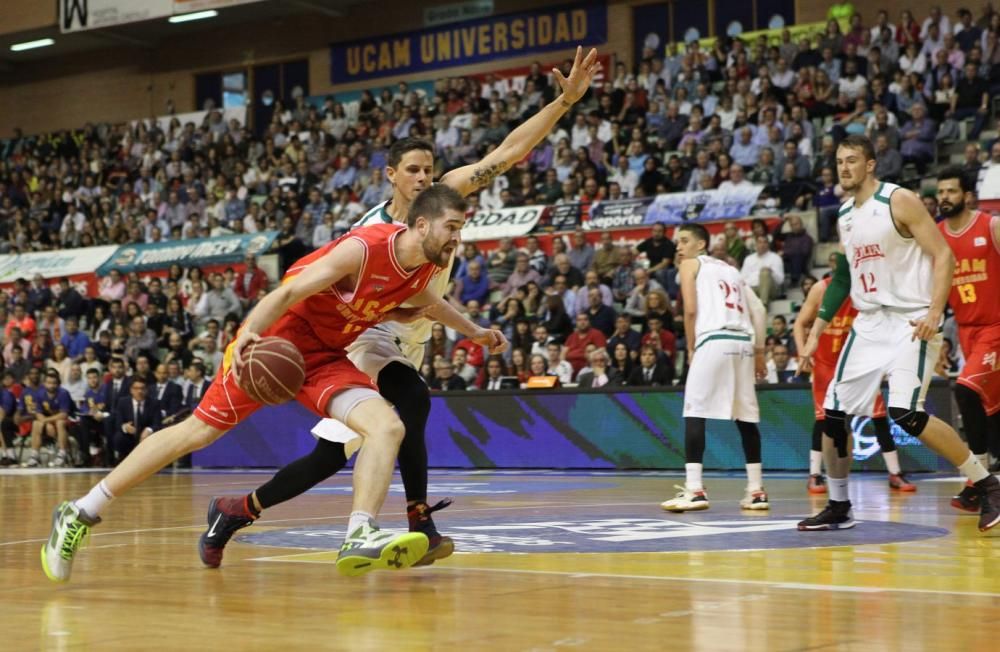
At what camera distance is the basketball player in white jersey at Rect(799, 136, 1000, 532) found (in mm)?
7285

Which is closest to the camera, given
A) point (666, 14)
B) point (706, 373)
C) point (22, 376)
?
point (706, 373)

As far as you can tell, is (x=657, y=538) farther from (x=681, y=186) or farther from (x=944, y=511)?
(x=681, y=186)

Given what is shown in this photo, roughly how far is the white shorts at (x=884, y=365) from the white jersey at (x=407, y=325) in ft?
7.69

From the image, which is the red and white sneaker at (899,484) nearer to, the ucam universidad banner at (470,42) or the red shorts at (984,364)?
the red shorts at (984,364)

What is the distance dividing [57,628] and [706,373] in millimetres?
6087

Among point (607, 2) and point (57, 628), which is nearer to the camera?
point (57, 628)

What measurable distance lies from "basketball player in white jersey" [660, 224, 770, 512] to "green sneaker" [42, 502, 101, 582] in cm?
488

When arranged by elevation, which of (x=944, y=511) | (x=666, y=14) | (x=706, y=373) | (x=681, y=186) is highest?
(x=666, y=14)

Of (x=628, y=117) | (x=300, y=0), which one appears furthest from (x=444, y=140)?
(x=300, y=0)

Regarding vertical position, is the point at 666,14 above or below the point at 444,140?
above

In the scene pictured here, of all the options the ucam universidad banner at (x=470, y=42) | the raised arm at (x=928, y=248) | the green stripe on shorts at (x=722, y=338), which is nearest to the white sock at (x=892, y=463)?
the green stripe on shorts at (x=722, y=338)

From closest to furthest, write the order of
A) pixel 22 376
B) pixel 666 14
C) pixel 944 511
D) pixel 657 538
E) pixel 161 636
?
pixel 161 636 < pixel 657 538 < pixel 944 511 < pixel 22 376 < pixel 666 14

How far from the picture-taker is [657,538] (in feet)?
23.7

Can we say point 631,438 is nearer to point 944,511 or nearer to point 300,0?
point 944,511
